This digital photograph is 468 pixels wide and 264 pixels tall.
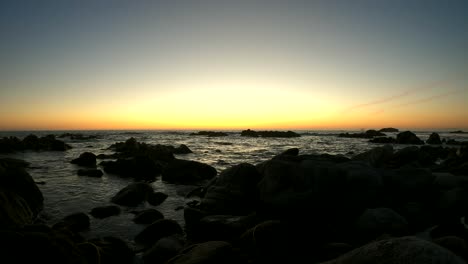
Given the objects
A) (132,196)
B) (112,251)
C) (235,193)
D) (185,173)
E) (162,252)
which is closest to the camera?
(112,251)

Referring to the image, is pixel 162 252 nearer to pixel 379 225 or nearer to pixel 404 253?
pixel 404 253

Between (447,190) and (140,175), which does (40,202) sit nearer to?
(140,175)

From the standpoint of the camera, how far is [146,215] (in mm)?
9555

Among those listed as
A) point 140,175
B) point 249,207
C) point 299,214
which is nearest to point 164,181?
point 140,175

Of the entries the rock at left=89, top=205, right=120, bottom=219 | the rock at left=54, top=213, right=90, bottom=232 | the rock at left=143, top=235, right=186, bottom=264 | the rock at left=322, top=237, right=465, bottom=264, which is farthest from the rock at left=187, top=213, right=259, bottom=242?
the rock at left=322, top=237, right=465, bottom=264

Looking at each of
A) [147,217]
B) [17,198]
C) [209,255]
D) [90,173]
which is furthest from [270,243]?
[90,173]

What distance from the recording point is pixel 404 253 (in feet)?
10.5

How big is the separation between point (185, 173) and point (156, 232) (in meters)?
9.41

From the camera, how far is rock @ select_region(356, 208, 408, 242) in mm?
7653

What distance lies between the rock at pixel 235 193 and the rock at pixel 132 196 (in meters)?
2.91

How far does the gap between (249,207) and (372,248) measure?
715 centimetres

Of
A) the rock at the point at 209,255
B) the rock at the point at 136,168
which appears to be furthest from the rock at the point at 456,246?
the rock at the point at 136,168

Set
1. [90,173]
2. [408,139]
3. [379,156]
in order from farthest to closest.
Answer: [408,139] → [90,173] → [379,156]

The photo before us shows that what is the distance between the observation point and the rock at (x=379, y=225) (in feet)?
25.1
